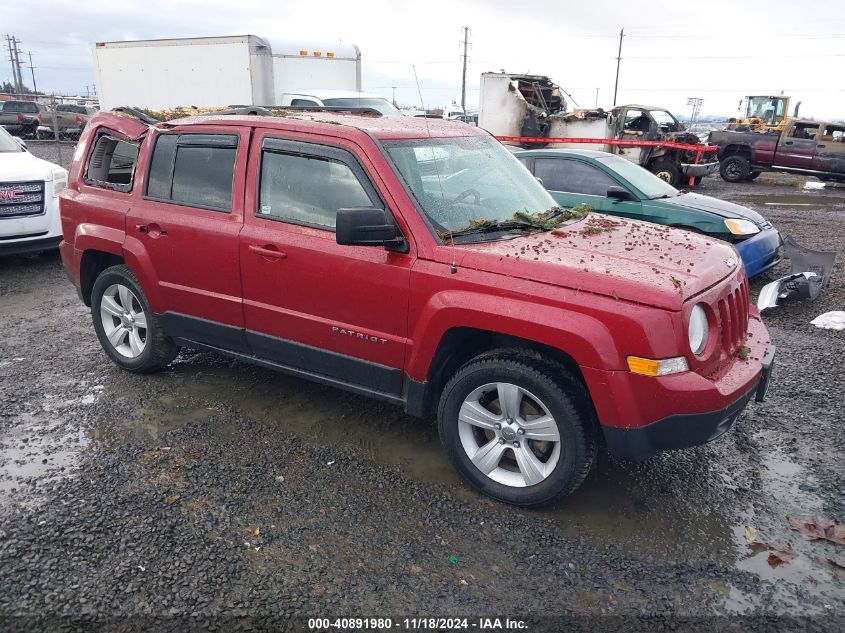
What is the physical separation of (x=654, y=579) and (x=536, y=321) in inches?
50.7

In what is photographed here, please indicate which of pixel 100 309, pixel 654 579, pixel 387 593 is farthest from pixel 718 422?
pixel 100 309

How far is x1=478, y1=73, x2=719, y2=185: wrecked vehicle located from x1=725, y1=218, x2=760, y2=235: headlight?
9.64m

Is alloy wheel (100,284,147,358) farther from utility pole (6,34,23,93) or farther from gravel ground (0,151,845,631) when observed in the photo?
utility pole (6,34,23,93)

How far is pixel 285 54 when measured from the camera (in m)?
14.9

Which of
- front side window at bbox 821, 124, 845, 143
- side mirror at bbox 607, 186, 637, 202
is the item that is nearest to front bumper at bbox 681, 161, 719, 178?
front side window at bbox 821, 124, 845, 143

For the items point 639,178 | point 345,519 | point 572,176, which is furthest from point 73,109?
point 345,519

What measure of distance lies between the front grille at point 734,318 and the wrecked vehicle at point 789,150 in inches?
734

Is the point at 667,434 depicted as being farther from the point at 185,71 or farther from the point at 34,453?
the point at 185,71

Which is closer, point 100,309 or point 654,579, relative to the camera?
point 654,579

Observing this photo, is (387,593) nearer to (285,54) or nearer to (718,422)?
(718,422)

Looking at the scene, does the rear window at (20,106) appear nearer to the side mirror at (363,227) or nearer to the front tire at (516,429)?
the side mirror at (363,227)

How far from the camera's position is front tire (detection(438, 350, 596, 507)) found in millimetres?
3215

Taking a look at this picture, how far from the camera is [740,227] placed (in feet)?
23.9

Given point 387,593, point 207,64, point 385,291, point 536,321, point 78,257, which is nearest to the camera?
point 387,593
